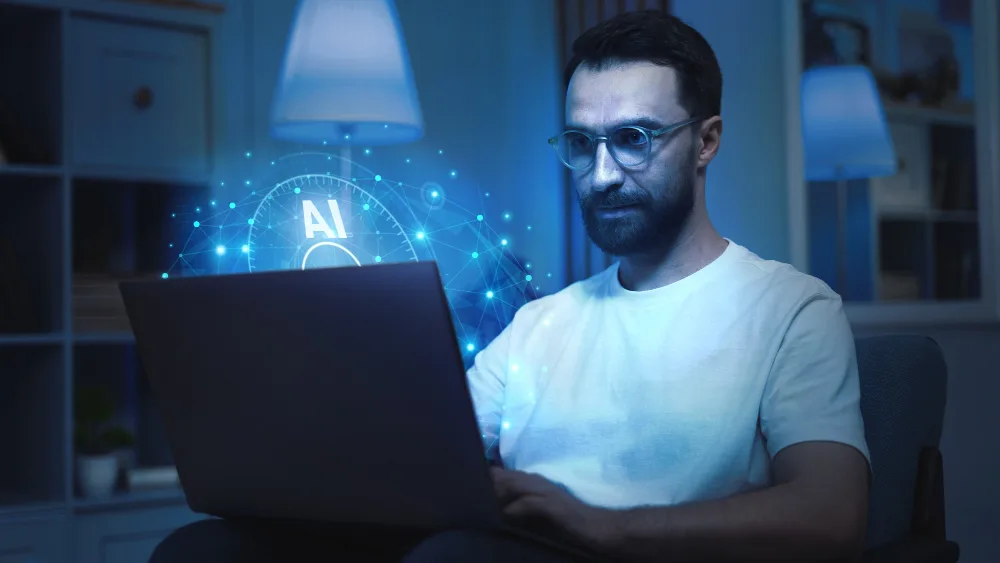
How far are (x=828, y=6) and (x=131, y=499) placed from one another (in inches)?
85.5

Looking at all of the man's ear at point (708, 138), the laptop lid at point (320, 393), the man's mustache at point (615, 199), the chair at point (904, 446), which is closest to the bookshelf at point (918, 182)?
the chair at point (904, 446)

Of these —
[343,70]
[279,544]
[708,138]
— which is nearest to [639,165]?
[708,138]

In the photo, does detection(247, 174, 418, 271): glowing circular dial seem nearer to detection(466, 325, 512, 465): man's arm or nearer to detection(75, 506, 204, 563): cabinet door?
detection(466, 325, 512, 465): man's arm

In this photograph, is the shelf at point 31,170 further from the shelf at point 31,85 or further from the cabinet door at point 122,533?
the cabinet door at point 122,533

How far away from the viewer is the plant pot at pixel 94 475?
2.41 metres

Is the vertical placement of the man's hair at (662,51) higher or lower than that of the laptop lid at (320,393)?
higher

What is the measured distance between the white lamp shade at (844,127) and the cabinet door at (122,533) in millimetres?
1840

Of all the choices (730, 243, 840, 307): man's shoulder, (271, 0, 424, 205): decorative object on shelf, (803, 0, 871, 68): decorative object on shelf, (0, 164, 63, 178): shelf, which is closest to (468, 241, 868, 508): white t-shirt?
(730, 243, 840, 307): man's shoulder

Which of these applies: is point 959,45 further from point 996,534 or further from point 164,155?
point 164,155

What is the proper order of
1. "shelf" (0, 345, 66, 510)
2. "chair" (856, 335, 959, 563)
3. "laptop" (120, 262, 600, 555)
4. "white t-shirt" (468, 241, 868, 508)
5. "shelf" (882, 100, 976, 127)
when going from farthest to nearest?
"shelf" (882, 100, 976, 127) → "shelf" (0, 345, 66, 510) → "chair" (856, 335, 959, 563) → "white t-shirt" (468, 241, 868, 508) → "laptop" (120, 262, 600, 555)

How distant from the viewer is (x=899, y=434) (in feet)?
4.26

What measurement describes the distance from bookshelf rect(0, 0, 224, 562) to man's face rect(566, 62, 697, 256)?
1.52 meters

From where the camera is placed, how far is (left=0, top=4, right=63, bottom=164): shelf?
2404 mm

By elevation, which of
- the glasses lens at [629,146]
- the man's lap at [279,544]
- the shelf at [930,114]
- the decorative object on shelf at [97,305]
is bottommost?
the man's lap at [279,544]
